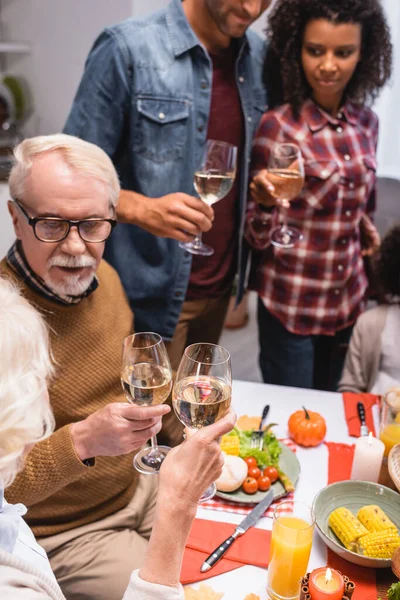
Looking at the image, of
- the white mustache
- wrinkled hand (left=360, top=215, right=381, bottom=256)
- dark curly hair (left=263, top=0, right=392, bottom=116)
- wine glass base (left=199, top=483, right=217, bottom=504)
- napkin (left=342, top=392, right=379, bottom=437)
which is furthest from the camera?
wrinkled hand (left=360, top=215, right=381, bottom=256)

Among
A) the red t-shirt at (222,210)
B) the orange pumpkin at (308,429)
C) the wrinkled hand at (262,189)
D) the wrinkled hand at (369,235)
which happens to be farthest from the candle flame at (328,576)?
the wrinkled hand at (369,235)

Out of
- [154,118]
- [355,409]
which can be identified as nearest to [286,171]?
[154,118]

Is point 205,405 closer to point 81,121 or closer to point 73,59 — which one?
point 81,121

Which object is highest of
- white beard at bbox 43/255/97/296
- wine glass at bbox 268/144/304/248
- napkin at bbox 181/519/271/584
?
wine glass at bbox 268/144/304/248

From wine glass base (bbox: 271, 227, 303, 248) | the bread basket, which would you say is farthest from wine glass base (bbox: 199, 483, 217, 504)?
wine glass base (bbox: 271, 227, 303, 248)

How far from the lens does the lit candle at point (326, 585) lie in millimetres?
981

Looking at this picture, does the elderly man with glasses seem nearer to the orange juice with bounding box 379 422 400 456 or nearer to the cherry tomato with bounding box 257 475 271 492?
the cherry tomato with bounding box 257 475 271 492

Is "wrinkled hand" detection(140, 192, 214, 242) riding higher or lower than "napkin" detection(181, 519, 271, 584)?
higher

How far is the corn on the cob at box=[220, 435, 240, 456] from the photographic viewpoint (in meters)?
1.39

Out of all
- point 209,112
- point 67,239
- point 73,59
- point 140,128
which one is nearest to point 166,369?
point 67,239

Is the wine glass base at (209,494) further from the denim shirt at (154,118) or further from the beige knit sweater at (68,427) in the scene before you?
the denim shirt at (154,118)

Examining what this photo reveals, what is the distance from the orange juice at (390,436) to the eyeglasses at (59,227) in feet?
2.74

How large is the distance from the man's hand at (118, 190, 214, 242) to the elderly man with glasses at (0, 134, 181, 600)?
7.4 inches

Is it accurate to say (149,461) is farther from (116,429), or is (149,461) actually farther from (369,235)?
(369,235)
